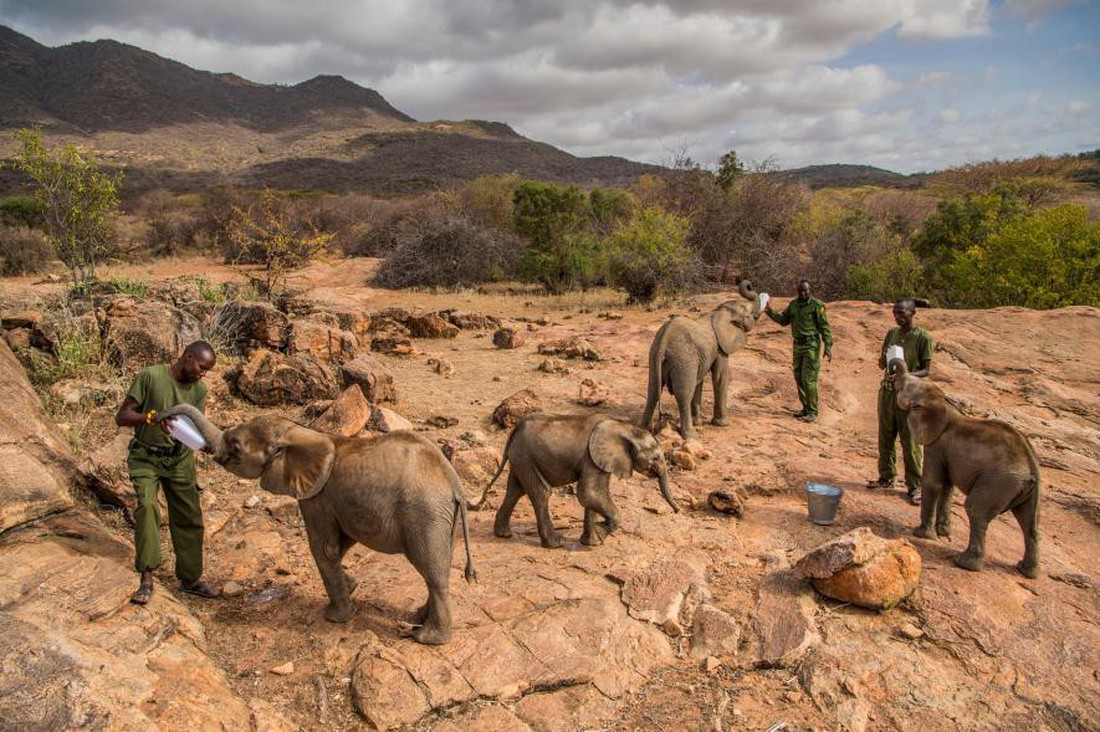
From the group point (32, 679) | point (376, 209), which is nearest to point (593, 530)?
point (32, 679)

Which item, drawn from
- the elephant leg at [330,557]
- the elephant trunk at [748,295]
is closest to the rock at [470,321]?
the elephant trunk at [748,295]

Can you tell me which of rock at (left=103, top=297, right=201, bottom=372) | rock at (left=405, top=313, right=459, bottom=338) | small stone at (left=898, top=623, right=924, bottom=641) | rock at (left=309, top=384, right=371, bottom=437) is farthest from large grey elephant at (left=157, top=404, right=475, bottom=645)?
rock at (left=405, top=313, right=459, bottom=338)

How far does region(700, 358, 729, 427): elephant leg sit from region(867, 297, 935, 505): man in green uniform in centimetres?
254

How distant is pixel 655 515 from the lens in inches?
246

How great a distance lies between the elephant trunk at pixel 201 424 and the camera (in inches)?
155

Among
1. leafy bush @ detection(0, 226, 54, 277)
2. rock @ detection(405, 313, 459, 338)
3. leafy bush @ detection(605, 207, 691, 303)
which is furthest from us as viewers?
leafy bush @ detection(0, 226, 54, 277)

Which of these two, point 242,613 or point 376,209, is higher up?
point 376,209

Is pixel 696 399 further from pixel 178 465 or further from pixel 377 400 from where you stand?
pixel 178 465

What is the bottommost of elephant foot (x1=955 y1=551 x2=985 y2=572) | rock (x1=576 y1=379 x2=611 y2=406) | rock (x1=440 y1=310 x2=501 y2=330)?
elephant foot (x1=955 y1=551 x2=985 y2=572)

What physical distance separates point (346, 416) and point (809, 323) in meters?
6.36

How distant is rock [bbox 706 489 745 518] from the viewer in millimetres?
6281

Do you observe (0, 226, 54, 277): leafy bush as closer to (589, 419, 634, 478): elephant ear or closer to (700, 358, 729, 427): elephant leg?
(700, 358, 729, 427): elephant leg

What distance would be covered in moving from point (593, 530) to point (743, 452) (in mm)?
3342

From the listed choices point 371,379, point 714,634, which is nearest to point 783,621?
point 714,634
